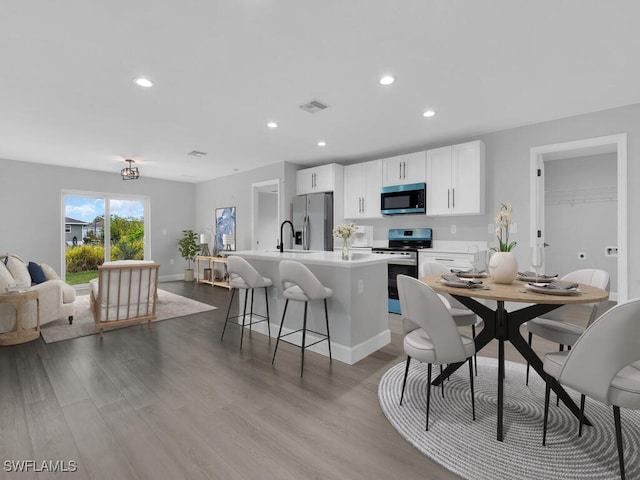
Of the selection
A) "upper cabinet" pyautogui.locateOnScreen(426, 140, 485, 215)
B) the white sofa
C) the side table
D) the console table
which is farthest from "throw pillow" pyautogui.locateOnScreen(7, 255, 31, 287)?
"upper cabinet" pyautogui.locateOnScreen(426, 140, 485, 215)

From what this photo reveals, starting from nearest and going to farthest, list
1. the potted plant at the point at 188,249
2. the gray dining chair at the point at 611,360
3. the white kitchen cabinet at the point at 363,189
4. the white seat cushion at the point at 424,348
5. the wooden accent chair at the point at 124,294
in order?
the gray dining chair at the point at 611,360 < the white seat cushion at the point at 424,348 < the wooden accent chair at the point at 124,294 < the white kitchen cabinet at the point at 363,189 < the potted plant at the point at 188,249

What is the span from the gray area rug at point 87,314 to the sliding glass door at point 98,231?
1231 millimetres

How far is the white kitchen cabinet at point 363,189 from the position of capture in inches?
206

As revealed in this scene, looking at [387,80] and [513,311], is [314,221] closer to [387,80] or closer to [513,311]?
[387,80]

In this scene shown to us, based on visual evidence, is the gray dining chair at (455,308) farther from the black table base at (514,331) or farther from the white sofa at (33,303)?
the white sofa at (33,303)

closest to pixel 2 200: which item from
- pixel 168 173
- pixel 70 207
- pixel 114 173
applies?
pixel 70 207

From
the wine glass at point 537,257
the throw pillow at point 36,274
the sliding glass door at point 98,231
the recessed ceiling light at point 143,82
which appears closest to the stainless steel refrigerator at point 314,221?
the recessed ceiling light at point 143,82

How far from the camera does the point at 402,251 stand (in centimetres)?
479

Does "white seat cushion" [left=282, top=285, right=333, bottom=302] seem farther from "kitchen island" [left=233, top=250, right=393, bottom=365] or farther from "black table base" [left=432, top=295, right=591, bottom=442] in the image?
"black table base" [left=432, top=295, right=591, bottom=442]

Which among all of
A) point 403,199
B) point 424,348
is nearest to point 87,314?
point 424,348

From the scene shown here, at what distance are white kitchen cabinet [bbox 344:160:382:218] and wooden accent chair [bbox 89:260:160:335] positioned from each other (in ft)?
10.6

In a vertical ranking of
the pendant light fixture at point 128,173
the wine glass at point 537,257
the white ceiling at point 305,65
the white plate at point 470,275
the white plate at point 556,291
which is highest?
the white ceiling at point 305,65

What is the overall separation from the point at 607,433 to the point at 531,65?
8.67ft

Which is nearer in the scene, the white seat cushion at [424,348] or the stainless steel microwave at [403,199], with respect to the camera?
the white seat cushion at [424,348]
